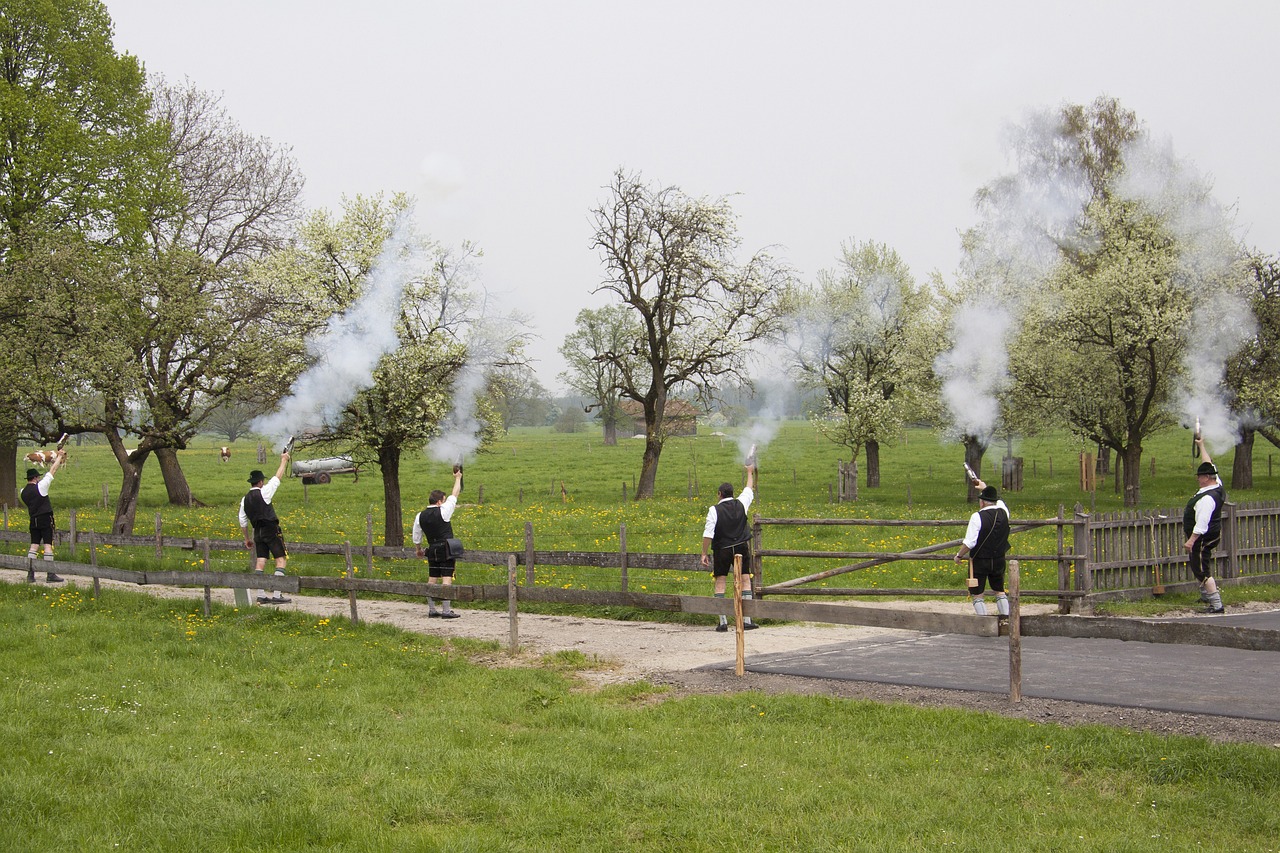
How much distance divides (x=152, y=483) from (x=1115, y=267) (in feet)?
137

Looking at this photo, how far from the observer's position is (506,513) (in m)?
32.2

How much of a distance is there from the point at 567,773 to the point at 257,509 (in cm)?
1095

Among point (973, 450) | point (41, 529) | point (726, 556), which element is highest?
point (973, 450)

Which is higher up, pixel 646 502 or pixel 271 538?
pixel 646 502

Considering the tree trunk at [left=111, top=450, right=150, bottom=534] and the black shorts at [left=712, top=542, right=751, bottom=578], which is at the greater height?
the tree trunk at [left=111, top=450, right=150, bottom=534]

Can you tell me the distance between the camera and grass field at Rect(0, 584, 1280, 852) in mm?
6488

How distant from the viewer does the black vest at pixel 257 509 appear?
1692cm

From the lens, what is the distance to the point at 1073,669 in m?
10.8

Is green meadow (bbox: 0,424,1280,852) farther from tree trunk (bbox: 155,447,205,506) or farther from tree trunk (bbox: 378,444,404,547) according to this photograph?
tree trunk (bbox: 155,447,205,506)

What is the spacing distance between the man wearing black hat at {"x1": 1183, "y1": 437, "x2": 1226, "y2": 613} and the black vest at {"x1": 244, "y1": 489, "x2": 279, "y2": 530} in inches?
549

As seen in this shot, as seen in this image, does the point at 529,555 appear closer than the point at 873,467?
Yes

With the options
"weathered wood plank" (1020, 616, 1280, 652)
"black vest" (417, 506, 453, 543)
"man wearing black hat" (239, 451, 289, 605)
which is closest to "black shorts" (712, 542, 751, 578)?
"black vest" (417, 506, 453, 543)

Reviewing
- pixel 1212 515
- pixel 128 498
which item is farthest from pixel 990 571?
pixel 128 498

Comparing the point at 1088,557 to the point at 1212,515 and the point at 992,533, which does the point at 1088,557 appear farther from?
the point at 992,533
